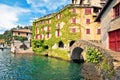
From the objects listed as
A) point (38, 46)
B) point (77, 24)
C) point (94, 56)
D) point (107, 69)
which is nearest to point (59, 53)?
point (77, 24)

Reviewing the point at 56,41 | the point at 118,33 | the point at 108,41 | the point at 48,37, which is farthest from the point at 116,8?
the point at 48,37

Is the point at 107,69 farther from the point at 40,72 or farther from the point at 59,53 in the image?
the point at 59,53

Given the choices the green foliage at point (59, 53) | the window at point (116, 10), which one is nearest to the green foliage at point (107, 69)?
the window at point (116, 10)

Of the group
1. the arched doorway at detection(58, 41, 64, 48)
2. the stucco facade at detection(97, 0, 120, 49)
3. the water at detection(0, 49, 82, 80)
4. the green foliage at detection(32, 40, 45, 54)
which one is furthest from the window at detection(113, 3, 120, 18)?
the green foliage at detection(32, 40, 45, 54)

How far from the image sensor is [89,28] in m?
53.8

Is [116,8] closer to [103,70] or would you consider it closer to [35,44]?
[103,70]

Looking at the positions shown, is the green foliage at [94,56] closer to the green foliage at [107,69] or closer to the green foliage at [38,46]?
the green foliage at [107,69]

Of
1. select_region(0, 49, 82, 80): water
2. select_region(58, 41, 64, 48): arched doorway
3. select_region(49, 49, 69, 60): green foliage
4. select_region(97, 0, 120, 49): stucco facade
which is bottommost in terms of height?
select_region(0, 49, 82, 80): water

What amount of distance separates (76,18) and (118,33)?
31.1 metres

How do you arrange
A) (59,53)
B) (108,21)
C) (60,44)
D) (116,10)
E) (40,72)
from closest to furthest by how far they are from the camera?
(116,10), (108,21), (40,72), (59,53), (60,44)

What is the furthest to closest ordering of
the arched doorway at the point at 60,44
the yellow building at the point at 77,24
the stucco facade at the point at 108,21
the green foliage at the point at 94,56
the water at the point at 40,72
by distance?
1. the arched doorway at the point at 60,44
2. the yellow building at the point at 77,24
3. the water at the point at 40,72
4. the stucco facade at the point at 108,21
5. the green foliage at the point at 94,56

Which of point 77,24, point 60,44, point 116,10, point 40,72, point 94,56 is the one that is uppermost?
point 77,24

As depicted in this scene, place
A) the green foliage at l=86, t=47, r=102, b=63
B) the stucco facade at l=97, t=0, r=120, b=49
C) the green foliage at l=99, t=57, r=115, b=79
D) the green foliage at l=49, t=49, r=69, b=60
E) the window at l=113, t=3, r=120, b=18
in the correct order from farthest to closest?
the green foliage at l=49, t=49, r=69, b=60 < the stucco facade at l=97, t=0, r=120, b=49 < the window at l=113, t=3, r=120, b=18 < the green foliage at l=86, t=47, r=102, b=63 < the green foliage at l=99, t=57, r=115, b=79

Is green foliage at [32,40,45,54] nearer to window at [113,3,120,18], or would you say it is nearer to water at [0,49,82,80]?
water at [0,49,82,80]
